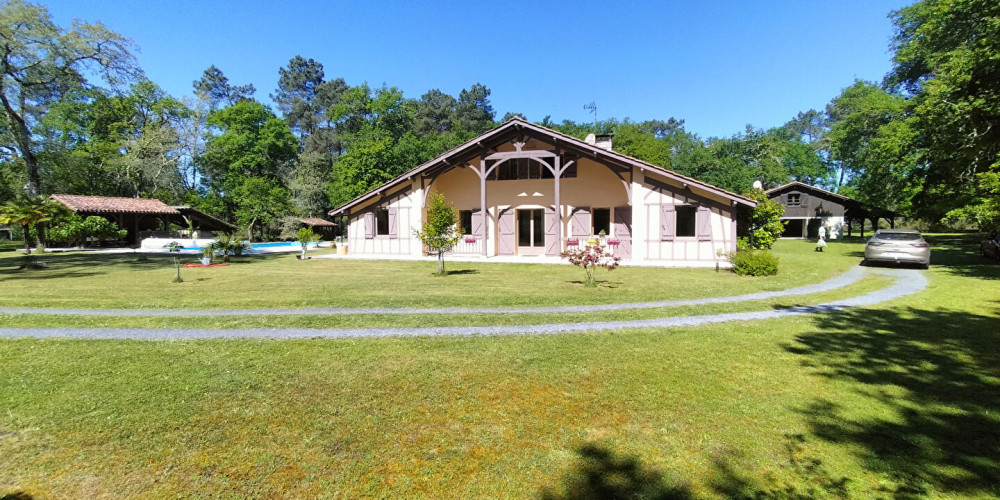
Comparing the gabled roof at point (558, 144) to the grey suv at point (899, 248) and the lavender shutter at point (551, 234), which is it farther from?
the grey suv at point (899, 248)

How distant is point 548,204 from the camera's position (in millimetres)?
20891

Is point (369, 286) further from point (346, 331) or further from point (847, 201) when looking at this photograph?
point (847, 201)

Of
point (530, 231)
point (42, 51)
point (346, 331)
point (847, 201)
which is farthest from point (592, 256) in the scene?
point (847, 201)

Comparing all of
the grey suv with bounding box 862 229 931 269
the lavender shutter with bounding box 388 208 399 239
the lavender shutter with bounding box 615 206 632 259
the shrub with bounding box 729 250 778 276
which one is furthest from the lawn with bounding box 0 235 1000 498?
the lavender shutter with bounding box 388 208 399 239

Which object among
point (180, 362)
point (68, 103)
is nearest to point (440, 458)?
point (180, 362)

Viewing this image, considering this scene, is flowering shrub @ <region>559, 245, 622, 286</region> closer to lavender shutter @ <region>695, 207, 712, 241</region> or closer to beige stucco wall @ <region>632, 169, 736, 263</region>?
beige stucco wall @ <region>632, 169, 736, 263</region>

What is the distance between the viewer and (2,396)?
4.37 meters

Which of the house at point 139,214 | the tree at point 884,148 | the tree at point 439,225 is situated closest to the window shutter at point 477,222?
the tree at point 439,225

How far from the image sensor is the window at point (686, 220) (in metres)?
18.2

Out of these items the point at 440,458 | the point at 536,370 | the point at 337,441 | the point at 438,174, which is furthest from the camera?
the point at 438,174

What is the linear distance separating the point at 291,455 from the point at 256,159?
49.1 metres

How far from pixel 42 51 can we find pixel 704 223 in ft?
116

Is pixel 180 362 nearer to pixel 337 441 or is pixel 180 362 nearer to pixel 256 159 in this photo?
pixel 337 441

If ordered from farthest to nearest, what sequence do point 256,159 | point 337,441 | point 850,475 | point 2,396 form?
point 256,159 < point 2,396 < point 337,441 < point 850,475
